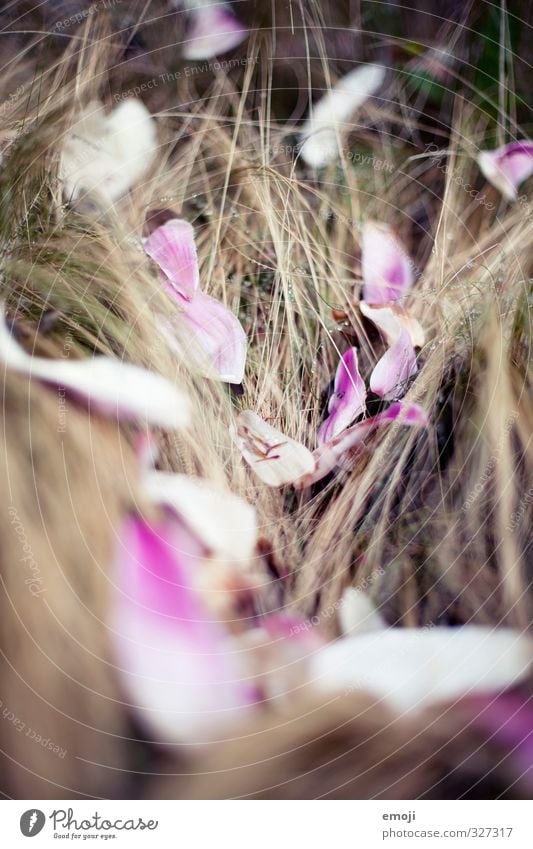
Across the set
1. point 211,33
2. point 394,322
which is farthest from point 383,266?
point 211,33

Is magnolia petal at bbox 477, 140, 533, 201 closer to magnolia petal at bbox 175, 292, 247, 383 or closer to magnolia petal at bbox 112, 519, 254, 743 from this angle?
magnolia petal at bbox 175, 292, 247, 383

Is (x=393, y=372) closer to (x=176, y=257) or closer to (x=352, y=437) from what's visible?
(x=352, y=437)

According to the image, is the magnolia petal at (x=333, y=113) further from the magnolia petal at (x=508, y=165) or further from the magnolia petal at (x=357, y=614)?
the magnolia petal at (x=357, y=614)

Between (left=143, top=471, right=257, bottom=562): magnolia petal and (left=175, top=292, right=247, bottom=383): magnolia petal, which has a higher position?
(left=175, top=292, right=247, bottom=383): magnolia petal

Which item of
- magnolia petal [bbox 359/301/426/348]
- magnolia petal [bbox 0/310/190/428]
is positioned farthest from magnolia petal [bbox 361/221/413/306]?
magnolia petal [bbox 0/310/190/428]

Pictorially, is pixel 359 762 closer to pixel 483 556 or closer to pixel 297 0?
pixel 483 556

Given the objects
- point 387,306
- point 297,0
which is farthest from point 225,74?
point 387,306

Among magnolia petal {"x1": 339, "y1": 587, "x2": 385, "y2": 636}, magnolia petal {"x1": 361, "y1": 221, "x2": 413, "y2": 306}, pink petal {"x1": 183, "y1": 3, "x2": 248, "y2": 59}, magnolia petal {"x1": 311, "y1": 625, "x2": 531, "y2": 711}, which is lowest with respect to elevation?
magnolia petal {"x1": 311, "y1": 625, "x2": 531, "y2": 711}
